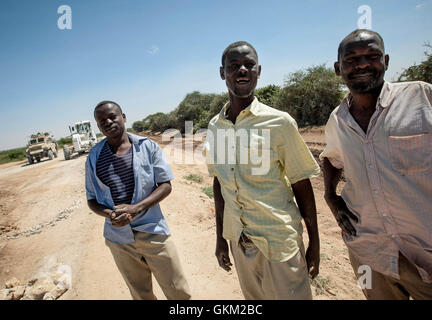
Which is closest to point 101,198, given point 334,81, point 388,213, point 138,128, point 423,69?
point 388,213

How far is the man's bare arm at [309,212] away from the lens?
5.06 ft

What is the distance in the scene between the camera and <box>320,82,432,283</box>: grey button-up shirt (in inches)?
52.6

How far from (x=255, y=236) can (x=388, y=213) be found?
0.78m

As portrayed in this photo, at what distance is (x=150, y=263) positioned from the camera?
212cm

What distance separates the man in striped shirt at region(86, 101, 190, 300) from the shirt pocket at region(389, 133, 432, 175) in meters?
1.70

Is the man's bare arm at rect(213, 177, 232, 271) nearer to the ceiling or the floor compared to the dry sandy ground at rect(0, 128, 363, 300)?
nearer to the ceiling

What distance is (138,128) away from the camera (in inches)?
3054

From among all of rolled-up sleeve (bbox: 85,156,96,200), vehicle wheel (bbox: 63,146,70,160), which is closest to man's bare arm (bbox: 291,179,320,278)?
rolled-up sleeve (bbox: 85,156,96,200)

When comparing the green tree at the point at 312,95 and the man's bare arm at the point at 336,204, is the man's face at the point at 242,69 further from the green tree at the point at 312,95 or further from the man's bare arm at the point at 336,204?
the green tree at the point at 312,95

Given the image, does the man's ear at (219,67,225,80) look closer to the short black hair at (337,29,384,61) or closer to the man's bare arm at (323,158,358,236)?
the short black hair at (337,29,384,61)

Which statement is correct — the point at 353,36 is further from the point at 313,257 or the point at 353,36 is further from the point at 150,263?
the point at 150,263

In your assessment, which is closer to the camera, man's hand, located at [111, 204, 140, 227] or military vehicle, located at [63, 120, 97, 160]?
man's hand, located at [111, 204, 140, 227]
